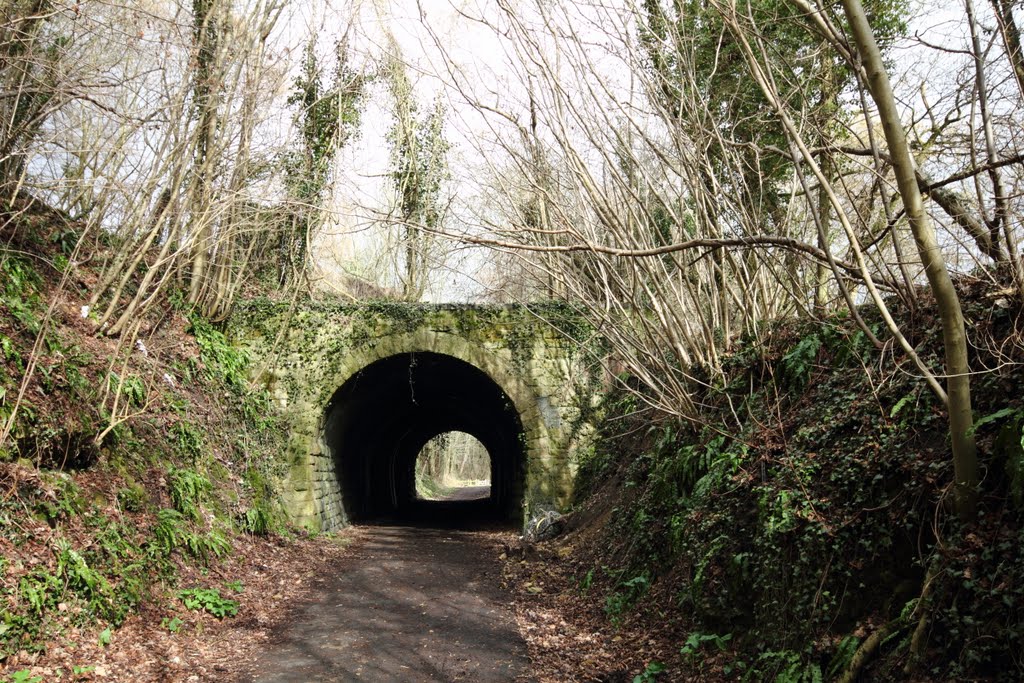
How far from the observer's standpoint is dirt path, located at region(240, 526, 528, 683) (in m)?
5.48

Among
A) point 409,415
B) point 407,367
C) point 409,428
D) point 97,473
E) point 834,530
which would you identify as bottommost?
point 834,530

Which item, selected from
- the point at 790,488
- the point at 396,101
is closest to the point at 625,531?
the point at 790,488

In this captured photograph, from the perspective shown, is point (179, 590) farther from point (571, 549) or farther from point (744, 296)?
point (744, 296)

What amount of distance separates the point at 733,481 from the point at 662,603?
127 cm

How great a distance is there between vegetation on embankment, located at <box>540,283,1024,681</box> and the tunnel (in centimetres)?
704

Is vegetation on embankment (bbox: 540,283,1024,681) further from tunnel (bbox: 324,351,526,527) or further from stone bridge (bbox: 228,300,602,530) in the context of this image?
tunnel (bbox: 324,351,526,527)

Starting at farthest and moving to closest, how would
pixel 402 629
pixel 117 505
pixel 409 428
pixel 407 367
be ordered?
pixel 409 428 → pixel 407 367 → pixel 402 629 → pixel 117 505

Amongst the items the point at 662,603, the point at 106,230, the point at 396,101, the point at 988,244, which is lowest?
the point at 662,603

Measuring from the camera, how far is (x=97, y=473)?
672 centimetres

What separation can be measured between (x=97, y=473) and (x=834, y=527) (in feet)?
21.6

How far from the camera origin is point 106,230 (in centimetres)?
1045

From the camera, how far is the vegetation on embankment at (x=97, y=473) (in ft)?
16.9

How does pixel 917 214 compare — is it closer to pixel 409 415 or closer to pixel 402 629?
pixel 402 629

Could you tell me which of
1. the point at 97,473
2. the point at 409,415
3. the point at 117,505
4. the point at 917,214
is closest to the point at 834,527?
the point at 917,214
